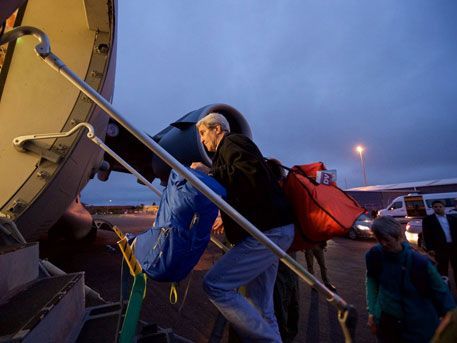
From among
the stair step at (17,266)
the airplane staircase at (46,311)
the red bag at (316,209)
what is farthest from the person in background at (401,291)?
the stair step at (17,266)

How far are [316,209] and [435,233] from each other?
428cm

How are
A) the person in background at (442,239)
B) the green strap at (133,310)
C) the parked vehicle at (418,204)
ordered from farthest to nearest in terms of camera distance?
the parked vehicle at (418,204), the person in background at (442,239), the green strap at (133,310)

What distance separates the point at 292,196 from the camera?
200 centimetres

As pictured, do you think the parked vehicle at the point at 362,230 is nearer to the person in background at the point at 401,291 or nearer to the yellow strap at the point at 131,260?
the person in background at the point at 401,291

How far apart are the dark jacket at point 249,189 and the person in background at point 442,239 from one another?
14.3 ft

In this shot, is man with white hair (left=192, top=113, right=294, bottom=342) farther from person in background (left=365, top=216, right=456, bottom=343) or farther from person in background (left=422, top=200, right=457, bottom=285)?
person in background (left=422, top=200, right=457, bottom=285)

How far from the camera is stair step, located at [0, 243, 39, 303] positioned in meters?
1.75

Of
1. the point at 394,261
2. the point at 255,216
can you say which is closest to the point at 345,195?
the point at 255,216

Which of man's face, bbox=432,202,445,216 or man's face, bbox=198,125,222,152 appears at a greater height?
man's face, bbox=198,125,222,152

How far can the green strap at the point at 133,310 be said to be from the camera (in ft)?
4.64

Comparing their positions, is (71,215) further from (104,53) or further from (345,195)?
(345,195)

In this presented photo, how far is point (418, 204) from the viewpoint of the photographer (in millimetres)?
15523

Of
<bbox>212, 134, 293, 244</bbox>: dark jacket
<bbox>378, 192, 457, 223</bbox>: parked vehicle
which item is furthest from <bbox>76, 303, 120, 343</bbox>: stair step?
<bbox>378, 192, 457, 223</bbox>: parked vehicle

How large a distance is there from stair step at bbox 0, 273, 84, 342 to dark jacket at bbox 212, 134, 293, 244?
1163 millimetres
